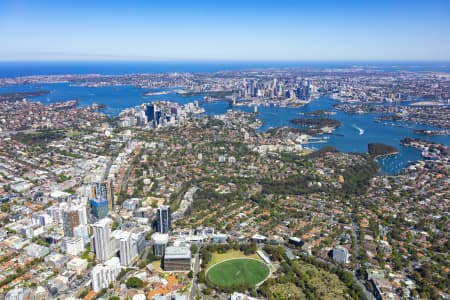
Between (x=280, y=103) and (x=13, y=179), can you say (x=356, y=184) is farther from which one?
(x=280, y=103)

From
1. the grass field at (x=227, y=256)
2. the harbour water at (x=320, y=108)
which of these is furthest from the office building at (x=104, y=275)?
the harbour water at (x=320, y=108)

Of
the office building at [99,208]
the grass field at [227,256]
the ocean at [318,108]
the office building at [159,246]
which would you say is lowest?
the grass field at [227,256]

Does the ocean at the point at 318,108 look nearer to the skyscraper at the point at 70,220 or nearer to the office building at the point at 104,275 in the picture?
the office building at the point at 104,275

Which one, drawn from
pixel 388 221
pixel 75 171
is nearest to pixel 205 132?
pixel 75 171

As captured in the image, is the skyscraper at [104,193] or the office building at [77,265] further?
the skyscraper at [104,193]

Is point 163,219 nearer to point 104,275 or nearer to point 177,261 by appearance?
point 177,261

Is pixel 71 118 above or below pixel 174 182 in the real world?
above
